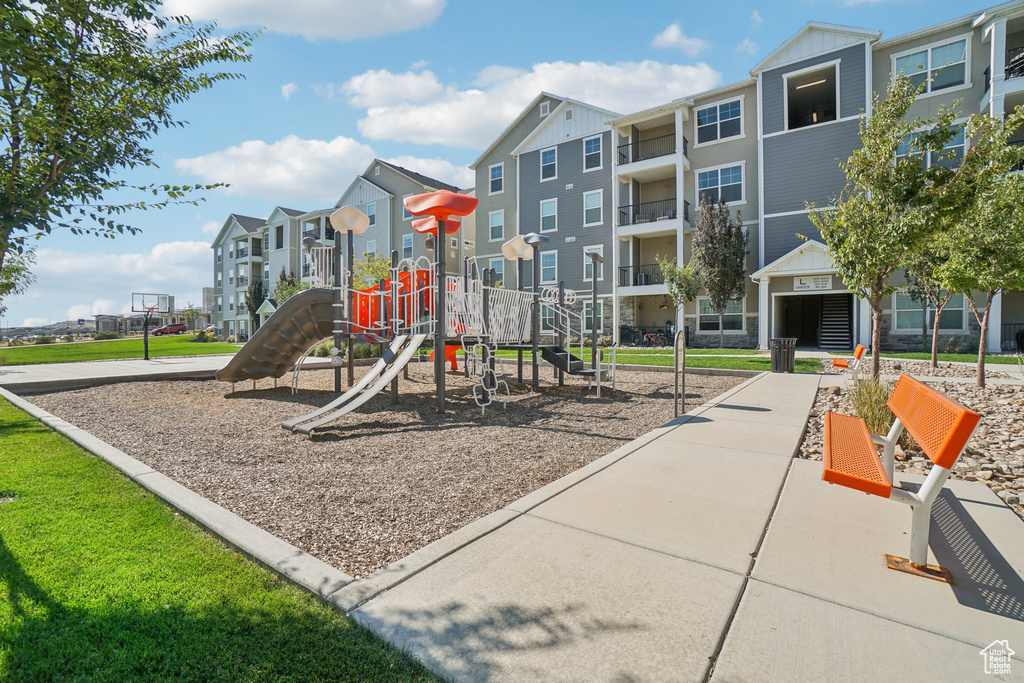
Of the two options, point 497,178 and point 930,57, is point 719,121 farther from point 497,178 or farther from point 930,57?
point 497,178

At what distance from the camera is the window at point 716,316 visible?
24312 mm

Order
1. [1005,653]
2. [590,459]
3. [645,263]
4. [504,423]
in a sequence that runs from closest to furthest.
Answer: [1005,653] < [590,459] < [504,423] < [645,263]

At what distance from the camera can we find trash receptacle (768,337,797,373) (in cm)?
1329

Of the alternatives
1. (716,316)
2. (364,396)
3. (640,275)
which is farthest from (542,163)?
(364,396)

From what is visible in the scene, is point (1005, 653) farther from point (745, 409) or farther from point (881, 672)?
point (745, 409)

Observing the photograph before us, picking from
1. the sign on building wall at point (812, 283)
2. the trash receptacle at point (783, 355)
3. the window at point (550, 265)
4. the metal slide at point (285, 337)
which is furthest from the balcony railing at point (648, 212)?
the metal slide at point (285, 337)

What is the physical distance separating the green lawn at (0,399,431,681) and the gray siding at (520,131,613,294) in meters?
26.0

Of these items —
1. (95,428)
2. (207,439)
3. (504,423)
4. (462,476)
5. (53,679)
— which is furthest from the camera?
(504,423)

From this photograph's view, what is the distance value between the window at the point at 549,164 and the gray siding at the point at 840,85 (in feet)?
36.9

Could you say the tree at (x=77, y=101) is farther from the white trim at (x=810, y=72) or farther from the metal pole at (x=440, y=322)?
the white trim at (x=810, y=72)

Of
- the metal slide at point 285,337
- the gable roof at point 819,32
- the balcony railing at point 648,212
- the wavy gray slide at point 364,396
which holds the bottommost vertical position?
the wavy gray slide at point 364,396

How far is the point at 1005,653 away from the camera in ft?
7.05

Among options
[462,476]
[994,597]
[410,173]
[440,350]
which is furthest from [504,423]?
[410,173]

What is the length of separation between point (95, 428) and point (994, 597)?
9557 millimetres
